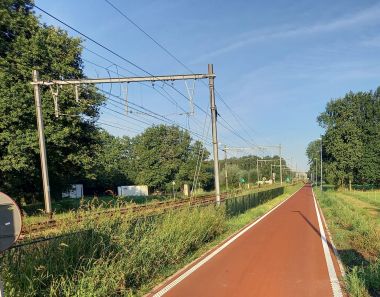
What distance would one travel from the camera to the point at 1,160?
2789 centimetres

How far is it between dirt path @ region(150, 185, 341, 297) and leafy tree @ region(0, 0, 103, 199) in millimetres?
17597

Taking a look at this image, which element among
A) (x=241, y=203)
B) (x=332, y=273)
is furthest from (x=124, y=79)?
(x=332, y=273)

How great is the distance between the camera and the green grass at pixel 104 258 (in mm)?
6918

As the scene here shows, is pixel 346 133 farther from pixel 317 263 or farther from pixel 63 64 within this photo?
pixel 317 263

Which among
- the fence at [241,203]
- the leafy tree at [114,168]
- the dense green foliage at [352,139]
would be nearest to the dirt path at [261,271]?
the fence at [241,203]

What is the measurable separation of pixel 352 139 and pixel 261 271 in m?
74.1

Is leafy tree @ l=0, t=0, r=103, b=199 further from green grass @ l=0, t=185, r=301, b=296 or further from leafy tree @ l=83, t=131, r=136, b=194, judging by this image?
leafy tree @ l=83, t=131, r=136, b=194

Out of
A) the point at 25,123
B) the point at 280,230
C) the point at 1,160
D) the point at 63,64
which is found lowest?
the point at 280,230

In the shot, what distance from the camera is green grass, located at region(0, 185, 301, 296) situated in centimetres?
692

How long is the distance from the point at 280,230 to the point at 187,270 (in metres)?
9.77

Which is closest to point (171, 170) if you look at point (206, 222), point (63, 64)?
point (63, 64)

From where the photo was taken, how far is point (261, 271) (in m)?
10.5

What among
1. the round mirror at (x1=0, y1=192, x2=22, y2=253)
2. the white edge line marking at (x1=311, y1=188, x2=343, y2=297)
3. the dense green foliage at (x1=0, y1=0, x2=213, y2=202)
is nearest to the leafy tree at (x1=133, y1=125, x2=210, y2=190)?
the dense green foliage at (x1=0, y1=0, x2=213, y2=202)

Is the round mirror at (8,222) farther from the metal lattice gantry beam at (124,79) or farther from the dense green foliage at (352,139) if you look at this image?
the dense green foliage at (352,139)
